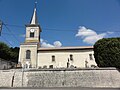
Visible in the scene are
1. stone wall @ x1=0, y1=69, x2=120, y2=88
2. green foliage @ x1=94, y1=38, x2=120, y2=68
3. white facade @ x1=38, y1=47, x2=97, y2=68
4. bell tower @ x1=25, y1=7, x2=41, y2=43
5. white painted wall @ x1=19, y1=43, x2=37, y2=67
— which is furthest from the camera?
bell tower @ x1=25, y1=7, x2=41, y2=43

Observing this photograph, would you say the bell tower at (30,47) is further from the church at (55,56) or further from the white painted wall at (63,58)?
the white painted wall at (63,58)

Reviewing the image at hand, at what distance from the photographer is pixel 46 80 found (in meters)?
18.7

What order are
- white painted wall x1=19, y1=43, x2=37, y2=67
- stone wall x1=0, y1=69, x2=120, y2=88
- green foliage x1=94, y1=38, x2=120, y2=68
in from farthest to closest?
1. white painted wall x1=19, y1=43, x2=37, y2=67
2. green foliage x1=94, y1=38, x2=120, y2=68
3. stone wall x1=0, y1=69, x2=120, y2=88

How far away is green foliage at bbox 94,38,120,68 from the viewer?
61.4 ft

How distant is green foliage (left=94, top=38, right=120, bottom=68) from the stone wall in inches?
40.6

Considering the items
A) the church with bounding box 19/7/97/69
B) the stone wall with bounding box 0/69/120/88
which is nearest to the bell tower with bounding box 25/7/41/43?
the church with bounding box 19/7/97/69

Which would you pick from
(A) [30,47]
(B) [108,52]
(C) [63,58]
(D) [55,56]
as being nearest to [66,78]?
(B) [108,52]

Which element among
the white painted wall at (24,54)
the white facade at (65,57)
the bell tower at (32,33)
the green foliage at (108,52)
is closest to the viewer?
the green foliage at (108,52)

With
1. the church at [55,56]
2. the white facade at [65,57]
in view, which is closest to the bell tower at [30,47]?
the church at [55,56]

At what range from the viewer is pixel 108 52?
Answer: 19.3 metres

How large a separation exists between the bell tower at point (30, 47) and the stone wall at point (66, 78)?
15.3m

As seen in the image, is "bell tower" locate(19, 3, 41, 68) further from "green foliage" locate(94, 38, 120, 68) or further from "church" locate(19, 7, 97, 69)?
"green foliage" locate(94, 38, 120, 68)

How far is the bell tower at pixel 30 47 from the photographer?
1454 inches

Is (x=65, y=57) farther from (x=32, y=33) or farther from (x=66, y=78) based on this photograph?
(x=66, y=78)
